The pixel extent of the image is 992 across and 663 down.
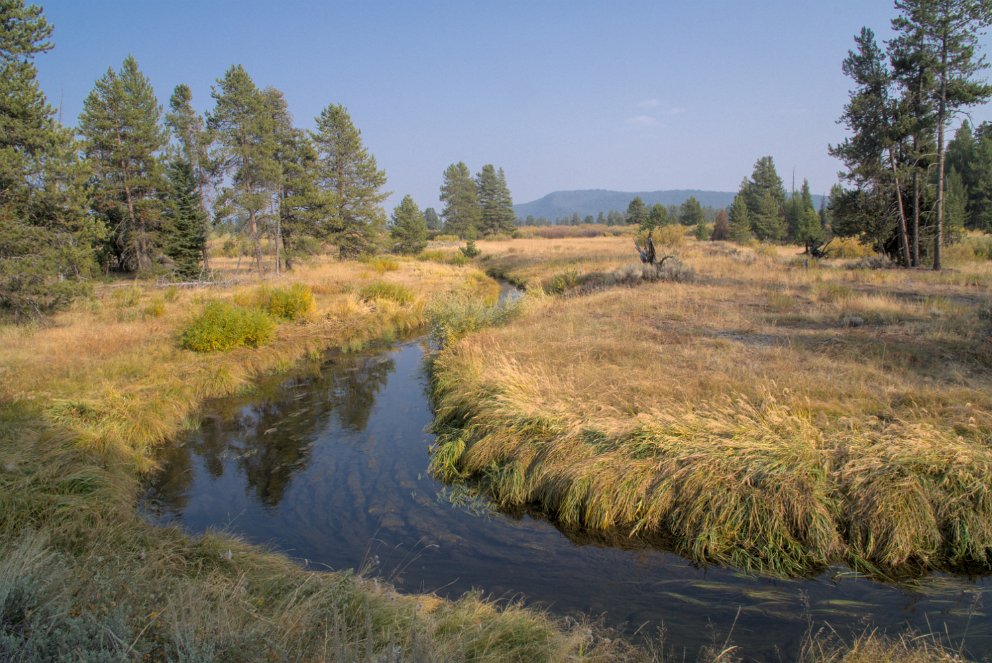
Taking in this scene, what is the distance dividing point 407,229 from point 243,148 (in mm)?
19662

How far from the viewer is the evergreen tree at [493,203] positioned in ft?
252

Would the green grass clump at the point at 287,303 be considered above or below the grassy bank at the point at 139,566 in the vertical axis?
above

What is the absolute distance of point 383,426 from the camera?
1034 cm

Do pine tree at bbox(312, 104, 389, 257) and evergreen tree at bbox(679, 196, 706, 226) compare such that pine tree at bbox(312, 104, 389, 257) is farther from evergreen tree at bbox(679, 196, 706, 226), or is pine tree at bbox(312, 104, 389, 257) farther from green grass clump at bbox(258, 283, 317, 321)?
evergreen tree at bbox(679, 196, 706, 226)

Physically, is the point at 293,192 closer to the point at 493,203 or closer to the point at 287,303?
the point at 287,303

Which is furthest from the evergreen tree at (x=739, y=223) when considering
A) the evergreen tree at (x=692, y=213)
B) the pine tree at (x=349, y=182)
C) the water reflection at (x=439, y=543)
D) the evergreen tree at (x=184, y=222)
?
the water reflection at (x=439, y=543)

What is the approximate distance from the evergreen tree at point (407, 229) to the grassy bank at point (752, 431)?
35.1 meters

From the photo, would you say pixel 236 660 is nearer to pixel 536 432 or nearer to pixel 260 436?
pixel 536 432

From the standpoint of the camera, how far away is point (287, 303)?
17.9 m

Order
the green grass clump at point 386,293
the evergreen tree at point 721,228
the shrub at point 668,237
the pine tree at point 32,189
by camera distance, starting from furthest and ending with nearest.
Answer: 1. the evergreen tree at point 721,228
2. the shrub at point 668,237
3. the green grass clump at point 386,293
4. the pine tree at point 32,189

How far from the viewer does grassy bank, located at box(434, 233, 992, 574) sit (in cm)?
561

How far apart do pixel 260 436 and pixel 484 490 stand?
4575 mm

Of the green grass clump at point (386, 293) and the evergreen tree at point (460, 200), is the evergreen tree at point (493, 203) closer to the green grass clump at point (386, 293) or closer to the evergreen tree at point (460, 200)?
the evergreen tree at point (460, 200)

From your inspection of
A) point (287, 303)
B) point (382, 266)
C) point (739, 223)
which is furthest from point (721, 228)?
point (287, 303)
